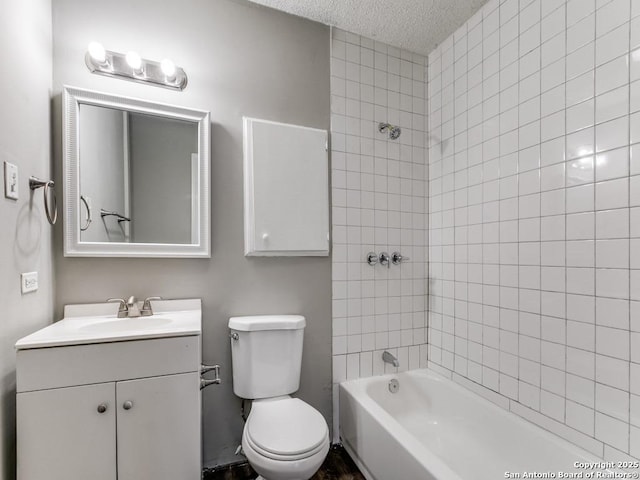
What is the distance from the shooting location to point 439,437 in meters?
1.87

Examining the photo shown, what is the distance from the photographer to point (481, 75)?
187 centimetres

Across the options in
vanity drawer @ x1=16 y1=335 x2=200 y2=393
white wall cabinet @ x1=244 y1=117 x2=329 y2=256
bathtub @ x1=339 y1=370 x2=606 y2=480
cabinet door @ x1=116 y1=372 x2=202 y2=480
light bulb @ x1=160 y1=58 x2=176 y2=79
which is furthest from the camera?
white wall cabinet @ x1=244 y1=117 x2=329 y2=256

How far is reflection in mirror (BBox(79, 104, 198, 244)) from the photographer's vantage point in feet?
A: 5.05

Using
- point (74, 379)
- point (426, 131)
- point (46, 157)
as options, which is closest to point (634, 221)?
point (426, 131)

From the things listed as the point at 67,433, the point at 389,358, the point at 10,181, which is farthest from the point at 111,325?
the point at 389,358

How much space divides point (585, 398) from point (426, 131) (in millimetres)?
1722

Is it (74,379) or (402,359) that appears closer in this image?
(74,379)

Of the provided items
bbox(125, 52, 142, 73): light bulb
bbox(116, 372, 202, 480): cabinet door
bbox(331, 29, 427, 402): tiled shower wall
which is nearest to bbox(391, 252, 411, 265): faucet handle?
bbox(331, 29, 427, 402): tiled shower wall

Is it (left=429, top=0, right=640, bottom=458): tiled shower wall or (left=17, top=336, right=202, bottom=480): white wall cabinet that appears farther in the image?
(left=429, top=0, right=640, bottom=458): tiled shower wall

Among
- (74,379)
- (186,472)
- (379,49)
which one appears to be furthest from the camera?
(379,49)

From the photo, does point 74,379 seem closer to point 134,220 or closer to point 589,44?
point 134,220

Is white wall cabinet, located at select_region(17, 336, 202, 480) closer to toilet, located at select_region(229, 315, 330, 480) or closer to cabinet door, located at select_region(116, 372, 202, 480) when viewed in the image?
cabinet door, located at select_region(116, 372, 202, 480)

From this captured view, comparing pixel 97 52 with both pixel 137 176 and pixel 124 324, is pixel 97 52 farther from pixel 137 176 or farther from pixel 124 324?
pixel 124 324

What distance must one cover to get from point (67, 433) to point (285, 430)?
79 cm
